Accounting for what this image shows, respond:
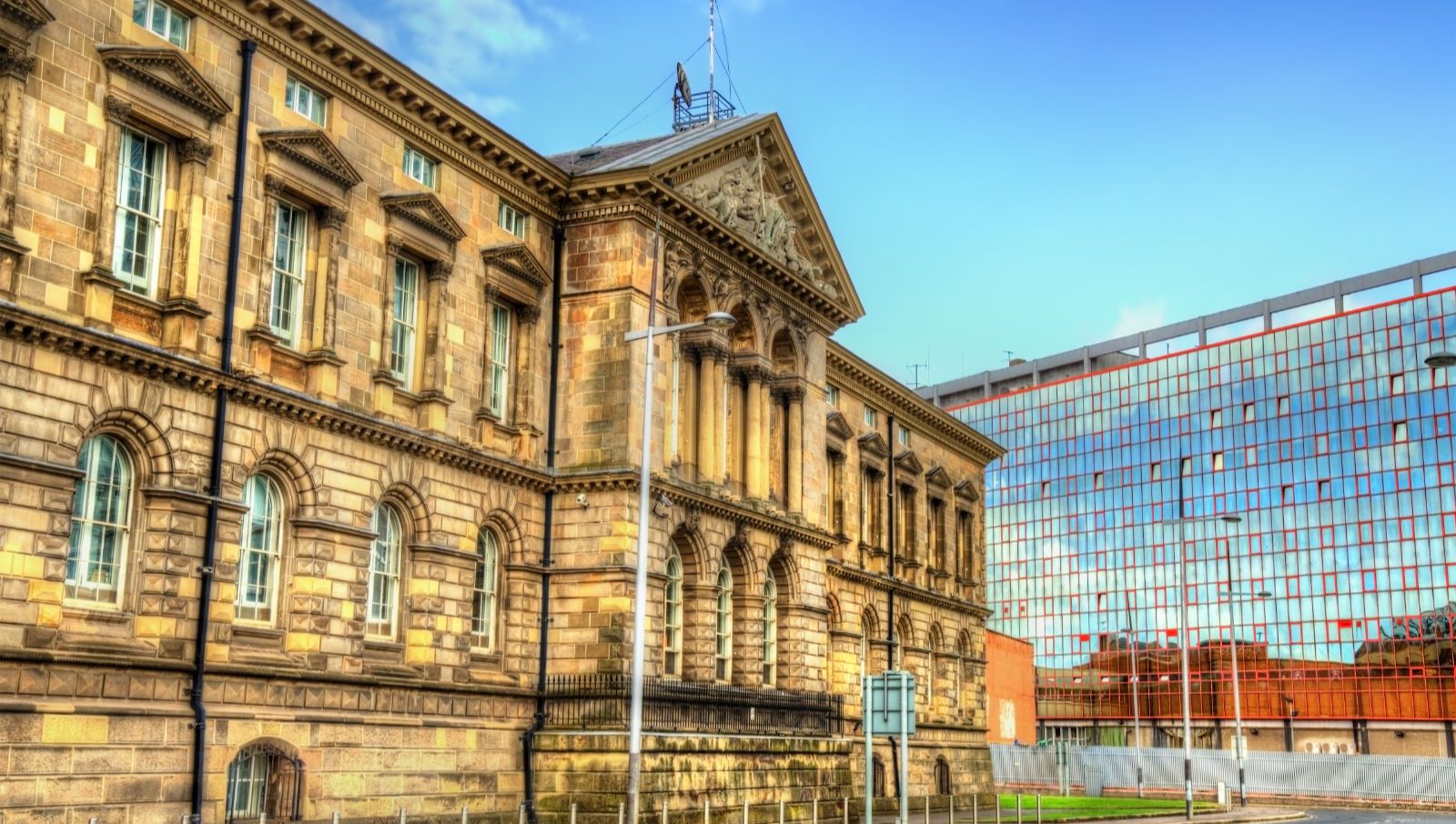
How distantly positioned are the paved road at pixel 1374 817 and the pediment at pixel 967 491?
18.9 m

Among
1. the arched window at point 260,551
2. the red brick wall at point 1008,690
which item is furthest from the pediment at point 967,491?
the arched window at point 260,551

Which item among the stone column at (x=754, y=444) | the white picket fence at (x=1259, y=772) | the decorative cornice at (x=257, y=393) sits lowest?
the white picket fence at (x=1259, y=772)

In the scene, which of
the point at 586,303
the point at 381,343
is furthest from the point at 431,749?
the point at 586,303

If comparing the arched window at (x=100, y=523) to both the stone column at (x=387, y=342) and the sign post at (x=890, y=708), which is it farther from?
the sign post at (x=890, y=708)

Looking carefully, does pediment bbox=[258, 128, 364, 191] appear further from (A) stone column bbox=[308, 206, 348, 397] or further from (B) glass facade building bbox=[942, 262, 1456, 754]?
(B) glass facade building bbox=[942, 262, 1456, 754]

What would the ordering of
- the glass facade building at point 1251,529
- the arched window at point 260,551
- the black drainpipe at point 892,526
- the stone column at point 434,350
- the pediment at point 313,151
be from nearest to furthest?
the arched window at point 260,551, the pediment at point 313,151, the stone column at point 434,350, the black drainpipe at point 892,526, the glass facade building at point 1251,529

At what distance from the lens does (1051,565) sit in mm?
140625

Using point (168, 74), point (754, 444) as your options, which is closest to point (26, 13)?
point (168, 74)

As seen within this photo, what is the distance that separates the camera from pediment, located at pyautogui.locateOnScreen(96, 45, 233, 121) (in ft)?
86.6

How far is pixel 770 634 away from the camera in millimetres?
44188

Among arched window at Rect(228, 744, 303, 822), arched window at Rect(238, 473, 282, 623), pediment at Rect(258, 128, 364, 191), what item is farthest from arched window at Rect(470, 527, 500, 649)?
pediment at Rect(258, 128, 364, 191)

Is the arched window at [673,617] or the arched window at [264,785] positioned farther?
the arched window at [673,617]

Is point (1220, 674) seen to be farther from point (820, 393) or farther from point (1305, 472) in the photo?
point (820, 393)

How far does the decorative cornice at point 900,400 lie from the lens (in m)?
56.5
